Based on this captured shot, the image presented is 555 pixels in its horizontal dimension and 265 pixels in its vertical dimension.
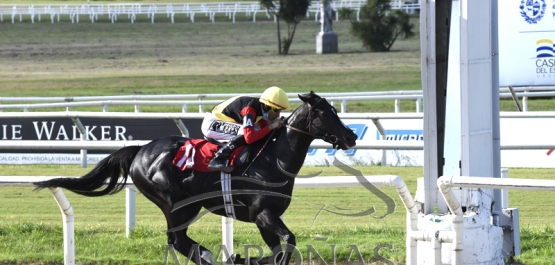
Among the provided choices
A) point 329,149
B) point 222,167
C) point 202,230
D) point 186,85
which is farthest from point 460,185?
point 186,85

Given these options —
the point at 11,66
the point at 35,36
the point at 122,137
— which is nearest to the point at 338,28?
the point at 35,36

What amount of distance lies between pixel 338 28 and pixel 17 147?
121 feet

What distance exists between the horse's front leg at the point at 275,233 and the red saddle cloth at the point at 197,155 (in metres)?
0.37

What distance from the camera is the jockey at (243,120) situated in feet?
16.9

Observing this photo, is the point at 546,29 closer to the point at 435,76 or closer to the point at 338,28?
the point at 435,76

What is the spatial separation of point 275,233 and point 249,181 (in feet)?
1.18

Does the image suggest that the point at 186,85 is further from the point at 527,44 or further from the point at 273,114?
the point at 273,114

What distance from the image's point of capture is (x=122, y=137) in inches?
434

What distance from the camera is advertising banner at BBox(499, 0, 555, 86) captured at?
398 inches

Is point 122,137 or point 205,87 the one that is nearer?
point 122,137

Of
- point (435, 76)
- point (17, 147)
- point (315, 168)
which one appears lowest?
point (315, 168)

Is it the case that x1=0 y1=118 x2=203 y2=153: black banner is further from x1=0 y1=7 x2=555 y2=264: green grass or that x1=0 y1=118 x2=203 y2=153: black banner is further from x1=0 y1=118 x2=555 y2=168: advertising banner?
x1=0 y1=7 x2=555 y2=264: green grass

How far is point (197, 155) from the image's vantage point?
5250 mm

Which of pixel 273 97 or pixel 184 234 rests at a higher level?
pixel 273 97
